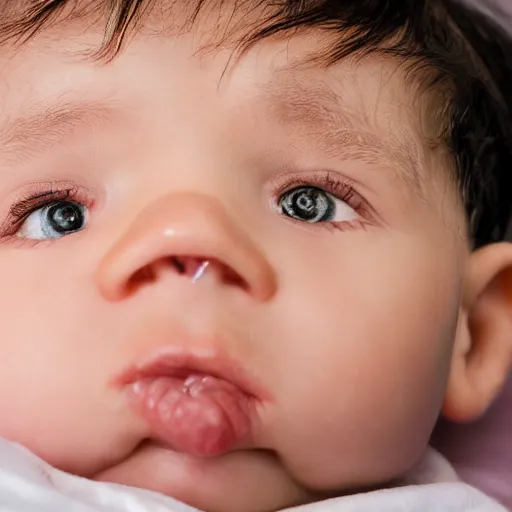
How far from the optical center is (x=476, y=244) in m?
1.04

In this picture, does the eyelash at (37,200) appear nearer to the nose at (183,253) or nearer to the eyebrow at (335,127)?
the nose at (183,253)

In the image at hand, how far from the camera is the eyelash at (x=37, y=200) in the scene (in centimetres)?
79

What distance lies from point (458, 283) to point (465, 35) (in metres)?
0.32

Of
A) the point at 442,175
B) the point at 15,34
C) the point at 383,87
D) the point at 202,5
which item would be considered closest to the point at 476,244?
the point at 442,175

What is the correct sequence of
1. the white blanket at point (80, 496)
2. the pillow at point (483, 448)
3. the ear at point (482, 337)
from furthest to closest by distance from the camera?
the pillow at point (483, 448), the ear at point (482, 337), the white blanket at point (80, 496)

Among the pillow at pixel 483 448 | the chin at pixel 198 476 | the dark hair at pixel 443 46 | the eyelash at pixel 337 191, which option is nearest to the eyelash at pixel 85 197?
the eyelash at pixel 337 191

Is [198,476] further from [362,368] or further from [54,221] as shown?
[54,221]

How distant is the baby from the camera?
697mm

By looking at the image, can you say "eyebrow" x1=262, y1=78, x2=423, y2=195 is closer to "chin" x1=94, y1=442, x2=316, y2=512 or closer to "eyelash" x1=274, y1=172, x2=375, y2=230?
"eyelash" x1=274, y1=172, x2=375, y2=230

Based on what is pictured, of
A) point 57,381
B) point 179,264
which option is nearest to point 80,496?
point 57,381

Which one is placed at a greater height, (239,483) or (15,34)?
(15,34)

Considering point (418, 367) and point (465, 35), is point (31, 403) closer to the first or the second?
point (418, 367)

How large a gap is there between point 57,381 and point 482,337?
461mm

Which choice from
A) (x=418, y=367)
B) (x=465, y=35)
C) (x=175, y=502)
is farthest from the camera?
(x=465, y=35)
